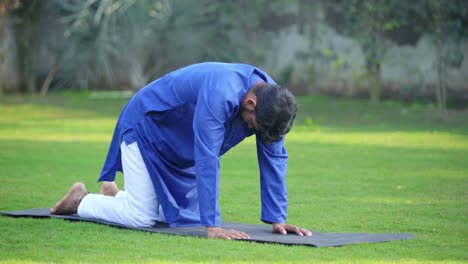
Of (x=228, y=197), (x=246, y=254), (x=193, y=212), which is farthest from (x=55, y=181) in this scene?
(x=246, y=254)

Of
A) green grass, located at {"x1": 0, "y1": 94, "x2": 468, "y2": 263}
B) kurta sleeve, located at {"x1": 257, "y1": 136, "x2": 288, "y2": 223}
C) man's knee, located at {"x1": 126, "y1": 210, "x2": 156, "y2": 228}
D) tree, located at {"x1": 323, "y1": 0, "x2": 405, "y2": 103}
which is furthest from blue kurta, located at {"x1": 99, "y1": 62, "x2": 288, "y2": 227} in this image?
tree, located at {"x1": 323, "y1": 0, "x2": 405, "y2": 103}

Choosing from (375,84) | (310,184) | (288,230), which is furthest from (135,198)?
(375,84)

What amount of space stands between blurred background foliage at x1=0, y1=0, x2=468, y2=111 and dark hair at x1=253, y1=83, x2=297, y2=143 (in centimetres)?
1192

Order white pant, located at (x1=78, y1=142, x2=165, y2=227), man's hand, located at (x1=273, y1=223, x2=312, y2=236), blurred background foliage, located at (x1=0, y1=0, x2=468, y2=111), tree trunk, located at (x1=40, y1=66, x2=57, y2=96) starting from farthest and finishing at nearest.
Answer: tree trunk, located at (x1=40, y1=66, x2=57, y2=96)
blurred background foliage, located at (x1=0, y1=0, x2=468, y2=111)
white pant, located at (x1=78, y1=142, x2=165, y2=227)
man's hand, located at (x1=273, y1=223, x2=312, y2=236)

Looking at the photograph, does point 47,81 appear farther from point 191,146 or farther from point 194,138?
point 194,138

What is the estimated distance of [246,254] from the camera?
Answer: 5.32 metres

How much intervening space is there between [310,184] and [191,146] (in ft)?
9.79

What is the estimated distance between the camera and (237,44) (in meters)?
21.3

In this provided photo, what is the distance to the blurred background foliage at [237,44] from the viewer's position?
18.1 metres

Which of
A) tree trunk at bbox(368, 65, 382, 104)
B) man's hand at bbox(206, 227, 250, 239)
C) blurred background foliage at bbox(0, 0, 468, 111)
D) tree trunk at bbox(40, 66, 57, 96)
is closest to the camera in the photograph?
man's hand at bbox(206, 227, 250, 239)

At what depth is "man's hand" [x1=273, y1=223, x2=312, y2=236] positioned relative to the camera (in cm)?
607

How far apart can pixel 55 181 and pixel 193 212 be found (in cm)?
299

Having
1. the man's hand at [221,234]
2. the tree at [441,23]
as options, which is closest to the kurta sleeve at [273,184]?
the man's hand at [221,234]

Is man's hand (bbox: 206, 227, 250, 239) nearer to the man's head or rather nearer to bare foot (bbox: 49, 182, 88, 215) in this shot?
the man's head
